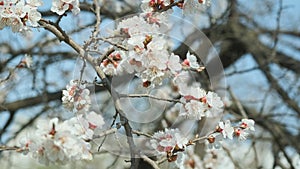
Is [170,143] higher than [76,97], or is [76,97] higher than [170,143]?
[76,97]

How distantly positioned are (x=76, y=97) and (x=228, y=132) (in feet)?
1.66

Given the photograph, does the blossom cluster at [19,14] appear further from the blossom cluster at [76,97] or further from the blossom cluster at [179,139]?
the blossom cluster at [179,139]

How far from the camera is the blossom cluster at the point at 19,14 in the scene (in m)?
1.67

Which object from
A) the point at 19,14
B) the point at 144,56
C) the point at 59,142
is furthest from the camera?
the point at 19,14

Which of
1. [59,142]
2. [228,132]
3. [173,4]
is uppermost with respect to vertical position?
[173,4]

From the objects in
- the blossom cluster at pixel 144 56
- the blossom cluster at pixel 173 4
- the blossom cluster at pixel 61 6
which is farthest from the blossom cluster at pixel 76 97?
the blossom cluster at pixel 173 4

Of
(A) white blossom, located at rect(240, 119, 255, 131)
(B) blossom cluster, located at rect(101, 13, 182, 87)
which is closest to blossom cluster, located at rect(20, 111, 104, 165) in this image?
(B) blossom cluster, located at rect(101, 13, 182, 87)

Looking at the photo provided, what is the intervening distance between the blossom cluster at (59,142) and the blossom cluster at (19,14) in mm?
406

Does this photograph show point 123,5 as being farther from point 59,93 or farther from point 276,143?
point 276,143

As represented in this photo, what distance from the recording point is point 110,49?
1711mm

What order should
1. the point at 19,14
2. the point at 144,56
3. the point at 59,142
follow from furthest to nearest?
the point at 19,14, the point at 144,56, the point at 59,142

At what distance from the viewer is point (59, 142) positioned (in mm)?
1310

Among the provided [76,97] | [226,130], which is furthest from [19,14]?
[226,130]

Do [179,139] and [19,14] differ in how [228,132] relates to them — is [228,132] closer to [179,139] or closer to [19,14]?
[179,139]
